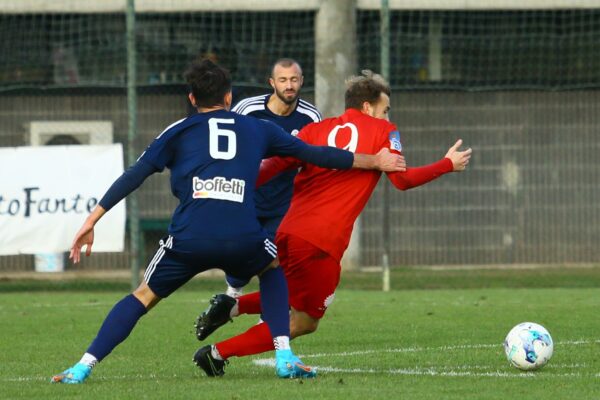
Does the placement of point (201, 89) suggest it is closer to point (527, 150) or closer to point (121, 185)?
point (121, 185)

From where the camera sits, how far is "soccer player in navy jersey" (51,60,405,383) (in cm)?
774

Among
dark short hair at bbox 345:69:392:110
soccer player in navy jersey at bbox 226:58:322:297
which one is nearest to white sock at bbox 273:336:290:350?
dark short hair at bbox 345:69:392:110

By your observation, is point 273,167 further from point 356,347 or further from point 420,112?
point 420,112

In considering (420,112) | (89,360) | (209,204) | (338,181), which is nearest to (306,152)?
(338,181)

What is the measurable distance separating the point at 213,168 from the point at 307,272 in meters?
0.93

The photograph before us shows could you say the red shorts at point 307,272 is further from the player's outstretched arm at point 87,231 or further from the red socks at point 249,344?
the player's outstretched arm at point 87,231

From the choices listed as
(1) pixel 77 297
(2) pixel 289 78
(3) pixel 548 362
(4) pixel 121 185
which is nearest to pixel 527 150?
(1) pixel 77 297

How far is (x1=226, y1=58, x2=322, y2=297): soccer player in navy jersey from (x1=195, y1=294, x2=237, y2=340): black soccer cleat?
6.38 ft

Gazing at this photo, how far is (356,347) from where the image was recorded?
1005cm

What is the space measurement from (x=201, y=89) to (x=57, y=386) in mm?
1810

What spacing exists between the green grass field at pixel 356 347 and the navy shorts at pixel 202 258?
591 mm

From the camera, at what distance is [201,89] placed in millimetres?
7879

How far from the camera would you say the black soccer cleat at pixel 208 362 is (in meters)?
8.18

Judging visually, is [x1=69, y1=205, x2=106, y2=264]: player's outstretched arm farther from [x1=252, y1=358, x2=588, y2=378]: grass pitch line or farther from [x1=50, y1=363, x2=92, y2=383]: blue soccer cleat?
[x1=252, y1=358, x2=588, y2=378]: grass pitch line
